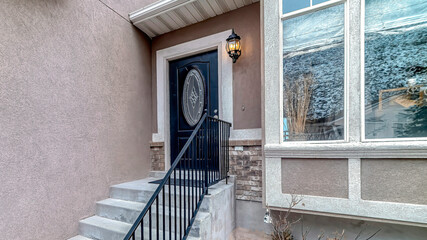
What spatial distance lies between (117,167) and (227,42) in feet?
8.44

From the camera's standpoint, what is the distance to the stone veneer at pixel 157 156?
11.5 ft

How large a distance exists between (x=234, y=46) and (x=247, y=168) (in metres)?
1.78

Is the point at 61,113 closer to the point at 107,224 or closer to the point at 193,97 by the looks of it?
the point at 107,224

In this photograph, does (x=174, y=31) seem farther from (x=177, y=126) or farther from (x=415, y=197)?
(x=415, y=197)

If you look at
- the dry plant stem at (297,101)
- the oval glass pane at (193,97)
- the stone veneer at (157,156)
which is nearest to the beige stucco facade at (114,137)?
the dry plant stem at (297,101)

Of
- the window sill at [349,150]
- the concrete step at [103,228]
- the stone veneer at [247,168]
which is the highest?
the window sill at [349,150]

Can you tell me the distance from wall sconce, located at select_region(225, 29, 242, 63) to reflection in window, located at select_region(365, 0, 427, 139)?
1.48 meters

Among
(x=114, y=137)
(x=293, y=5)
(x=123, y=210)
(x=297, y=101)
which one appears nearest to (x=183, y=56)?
(x=114, y=137)

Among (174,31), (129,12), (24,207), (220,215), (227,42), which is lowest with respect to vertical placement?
(220,215)

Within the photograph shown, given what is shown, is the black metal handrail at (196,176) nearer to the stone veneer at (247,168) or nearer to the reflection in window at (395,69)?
the stone veneer at (247,168)

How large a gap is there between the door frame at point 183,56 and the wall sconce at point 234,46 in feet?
0.45

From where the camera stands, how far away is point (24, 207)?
2002 mm

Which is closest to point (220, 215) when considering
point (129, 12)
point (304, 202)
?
point (304, 202)

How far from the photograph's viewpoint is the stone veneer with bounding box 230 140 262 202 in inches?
104
